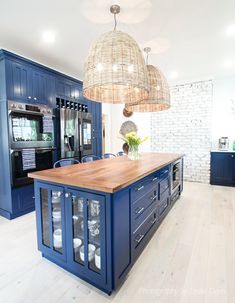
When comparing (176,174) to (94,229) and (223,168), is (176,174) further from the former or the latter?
(94,229)

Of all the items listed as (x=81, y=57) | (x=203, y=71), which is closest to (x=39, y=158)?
(x=81, y=57)

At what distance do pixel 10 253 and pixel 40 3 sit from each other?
9.20ft

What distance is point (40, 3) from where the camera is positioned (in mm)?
1939

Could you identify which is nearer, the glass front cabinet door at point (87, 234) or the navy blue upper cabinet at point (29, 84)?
the glass front cabinet door at point (87, 234)

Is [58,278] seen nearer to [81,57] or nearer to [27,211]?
[27,211]

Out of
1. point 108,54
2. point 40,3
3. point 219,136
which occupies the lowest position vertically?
point 219,136

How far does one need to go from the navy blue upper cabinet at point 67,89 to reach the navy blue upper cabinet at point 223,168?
12.3ft

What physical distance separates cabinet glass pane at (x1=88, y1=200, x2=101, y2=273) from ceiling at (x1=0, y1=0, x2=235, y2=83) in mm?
2097

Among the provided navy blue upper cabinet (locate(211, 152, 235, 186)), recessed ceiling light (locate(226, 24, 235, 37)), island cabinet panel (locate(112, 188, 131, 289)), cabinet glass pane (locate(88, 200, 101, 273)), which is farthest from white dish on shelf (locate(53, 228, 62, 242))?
navy blue upper cabinet (locate(211, 152, 235, 186))

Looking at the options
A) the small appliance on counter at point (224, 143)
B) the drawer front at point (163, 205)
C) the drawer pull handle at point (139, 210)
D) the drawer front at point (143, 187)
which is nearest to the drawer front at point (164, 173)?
the drawer front at point (143, 187)

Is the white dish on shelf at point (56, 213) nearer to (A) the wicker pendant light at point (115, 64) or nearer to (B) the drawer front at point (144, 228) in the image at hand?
(B) the drawer front at point (144, 228)

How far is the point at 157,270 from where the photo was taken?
1.77m

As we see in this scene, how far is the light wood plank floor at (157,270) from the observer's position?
4.86 ft

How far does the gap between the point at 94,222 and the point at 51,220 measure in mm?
523
